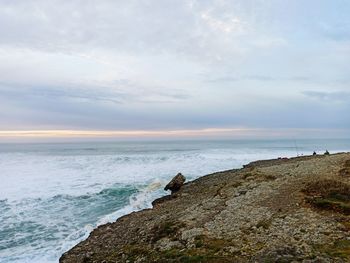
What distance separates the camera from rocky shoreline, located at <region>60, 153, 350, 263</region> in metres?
11.6

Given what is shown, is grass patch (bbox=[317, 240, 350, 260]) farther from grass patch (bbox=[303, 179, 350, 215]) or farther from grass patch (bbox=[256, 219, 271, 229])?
grass patch (bbox=[303, 179, 350, 215])

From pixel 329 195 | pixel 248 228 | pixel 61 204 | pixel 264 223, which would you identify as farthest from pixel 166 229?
pixel 61 204

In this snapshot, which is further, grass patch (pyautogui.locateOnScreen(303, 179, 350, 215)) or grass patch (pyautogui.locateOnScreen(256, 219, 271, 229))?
grass patch (pyautogui.locateOnScreen(303, 179, 350, 215))

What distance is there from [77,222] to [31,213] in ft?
16.3

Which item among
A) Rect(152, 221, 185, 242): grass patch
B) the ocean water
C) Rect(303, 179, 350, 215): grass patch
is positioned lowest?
the ocean water

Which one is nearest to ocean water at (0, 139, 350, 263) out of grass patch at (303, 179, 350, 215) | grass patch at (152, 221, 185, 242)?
grass patch at (152, 221, 185, 242)

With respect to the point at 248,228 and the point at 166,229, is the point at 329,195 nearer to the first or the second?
the point at 248,228

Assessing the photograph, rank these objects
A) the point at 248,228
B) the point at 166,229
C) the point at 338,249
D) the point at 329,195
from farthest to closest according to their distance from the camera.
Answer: the point at 329,195, the point at 166,229, the point at 248,228, the point at 338,249

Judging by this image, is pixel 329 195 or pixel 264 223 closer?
pixel 264 223

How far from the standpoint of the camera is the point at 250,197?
59.0ft

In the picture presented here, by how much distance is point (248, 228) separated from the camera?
13.8 m

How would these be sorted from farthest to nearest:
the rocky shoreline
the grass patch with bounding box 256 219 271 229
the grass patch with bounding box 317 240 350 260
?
the grass patch with bounding box 256 219 271 229 < the rocky shoreline < the grass patch with bounding box 317 240 350 260

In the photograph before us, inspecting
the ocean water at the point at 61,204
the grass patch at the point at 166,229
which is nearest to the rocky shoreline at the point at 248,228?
the grass patch at the point at 166,229

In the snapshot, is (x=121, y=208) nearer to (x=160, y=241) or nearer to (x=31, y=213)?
(x=31, y=213)
